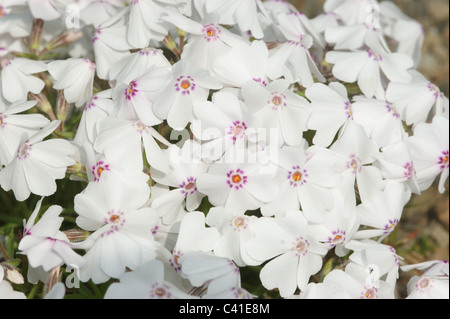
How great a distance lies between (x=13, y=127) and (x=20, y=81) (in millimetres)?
186

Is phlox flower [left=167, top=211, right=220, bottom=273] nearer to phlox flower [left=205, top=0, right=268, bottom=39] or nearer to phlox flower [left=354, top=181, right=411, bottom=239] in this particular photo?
phlox flower [left=354, top=181, right=411, bottom=239]

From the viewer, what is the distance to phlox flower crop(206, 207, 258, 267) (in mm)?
1387

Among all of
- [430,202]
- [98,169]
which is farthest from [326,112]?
[430,202]

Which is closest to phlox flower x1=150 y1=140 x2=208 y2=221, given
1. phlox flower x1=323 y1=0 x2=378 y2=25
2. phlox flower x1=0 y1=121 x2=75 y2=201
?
phlox flower x1=0 y1=121 x2=75 y2=201

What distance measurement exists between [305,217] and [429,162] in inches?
18.2

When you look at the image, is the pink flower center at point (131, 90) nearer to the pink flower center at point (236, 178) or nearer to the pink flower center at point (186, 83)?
the pink flower center at point (186, 83)

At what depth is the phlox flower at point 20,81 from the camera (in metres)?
1.62

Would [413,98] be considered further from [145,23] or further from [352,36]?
[145,23]

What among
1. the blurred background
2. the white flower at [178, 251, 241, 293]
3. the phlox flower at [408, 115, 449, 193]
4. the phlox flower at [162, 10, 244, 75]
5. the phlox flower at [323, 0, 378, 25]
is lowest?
the blurred background

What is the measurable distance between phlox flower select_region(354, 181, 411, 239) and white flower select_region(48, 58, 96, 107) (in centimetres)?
79

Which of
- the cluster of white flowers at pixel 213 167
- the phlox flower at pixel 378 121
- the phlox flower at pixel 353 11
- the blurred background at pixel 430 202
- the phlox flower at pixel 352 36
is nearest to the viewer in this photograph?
the cluster of white flowers at pixel 213 167

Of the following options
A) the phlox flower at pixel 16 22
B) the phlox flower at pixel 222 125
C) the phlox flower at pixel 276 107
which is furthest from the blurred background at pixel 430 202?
the phlox flower at pixel 16 22

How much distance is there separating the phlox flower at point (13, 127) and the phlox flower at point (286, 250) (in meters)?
0.62
